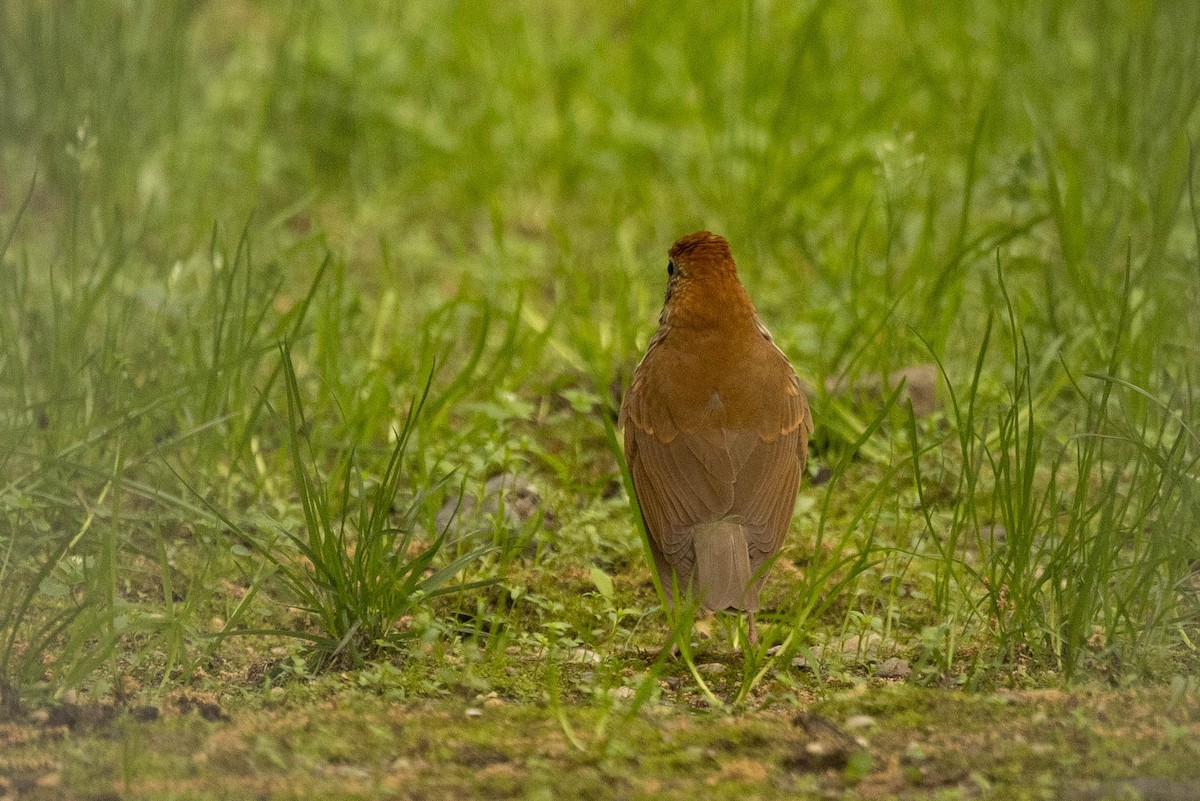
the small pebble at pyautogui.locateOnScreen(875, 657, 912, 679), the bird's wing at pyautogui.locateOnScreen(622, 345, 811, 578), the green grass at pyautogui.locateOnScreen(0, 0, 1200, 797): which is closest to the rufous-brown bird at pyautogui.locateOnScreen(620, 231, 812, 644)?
the bird's wing at pyautogui.locateOnScreen(622, 345, 811, 578)

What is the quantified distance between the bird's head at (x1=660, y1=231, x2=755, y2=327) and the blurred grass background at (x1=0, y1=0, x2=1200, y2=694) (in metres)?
0.61

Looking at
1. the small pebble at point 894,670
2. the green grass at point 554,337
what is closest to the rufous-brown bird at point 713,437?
the green grass at point 554,337

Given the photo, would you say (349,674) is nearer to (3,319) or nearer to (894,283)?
(3,319)

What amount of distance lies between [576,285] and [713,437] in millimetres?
1917

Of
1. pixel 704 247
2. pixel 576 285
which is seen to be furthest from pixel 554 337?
pixel 704 247

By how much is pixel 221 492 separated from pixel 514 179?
10.9ft

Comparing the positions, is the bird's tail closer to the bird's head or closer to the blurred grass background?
the blurred grass background

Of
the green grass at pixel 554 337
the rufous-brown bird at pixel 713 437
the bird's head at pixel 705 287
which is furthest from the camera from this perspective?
the bird's head at pixel 705 287

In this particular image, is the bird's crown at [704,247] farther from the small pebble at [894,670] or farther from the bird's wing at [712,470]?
the small pebble at [894,670]

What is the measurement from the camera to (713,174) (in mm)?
7160

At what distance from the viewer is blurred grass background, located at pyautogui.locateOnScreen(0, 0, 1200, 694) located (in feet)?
12.1

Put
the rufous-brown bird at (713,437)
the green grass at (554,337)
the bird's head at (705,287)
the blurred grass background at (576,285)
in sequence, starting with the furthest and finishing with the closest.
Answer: the bird's head at (705,287), the rufous-brown bird at (713,437), the blurred grass background at (576,285), the green grass at (554,337)

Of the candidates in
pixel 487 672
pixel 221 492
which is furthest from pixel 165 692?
pixel 221 492

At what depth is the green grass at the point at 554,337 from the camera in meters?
3.57
